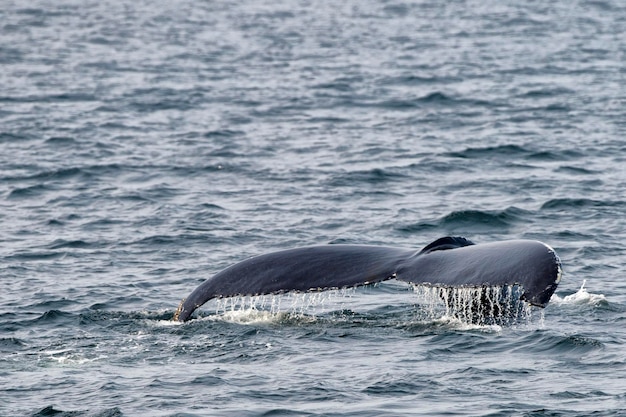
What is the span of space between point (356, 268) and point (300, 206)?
30.3 ft

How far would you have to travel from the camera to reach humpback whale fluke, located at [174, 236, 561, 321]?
1028cm

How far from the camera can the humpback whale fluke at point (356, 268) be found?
10281 mm

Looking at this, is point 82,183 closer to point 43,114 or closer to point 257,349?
point 43,114

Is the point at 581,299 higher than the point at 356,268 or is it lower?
lower

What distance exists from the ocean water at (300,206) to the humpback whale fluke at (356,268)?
36.7 inches

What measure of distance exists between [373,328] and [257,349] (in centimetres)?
125

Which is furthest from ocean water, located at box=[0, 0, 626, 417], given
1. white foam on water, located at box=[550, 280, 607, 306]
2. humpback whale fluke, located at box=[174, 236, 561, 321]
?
humpback whale fluke, located at box=[174, 236, 561, 321]

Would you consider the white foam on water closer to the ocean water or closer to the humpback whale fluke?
the ocean water

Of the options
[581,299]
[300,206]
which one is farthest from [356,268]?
[300,206]

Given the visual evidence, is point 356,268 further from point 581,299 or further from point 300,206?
point 300,206

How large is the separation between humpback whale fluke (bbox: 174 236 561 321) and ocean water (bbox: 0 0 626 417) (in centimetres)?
93

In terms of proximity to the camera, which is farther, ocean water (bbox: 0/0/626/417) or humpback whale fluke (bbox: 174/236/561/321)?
ocean water (bbox: 0/0/626/417)

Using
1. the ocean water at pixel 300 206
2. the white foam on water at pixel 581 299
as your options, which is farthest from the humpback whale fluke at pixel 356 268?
the white foam on water at pixel 581 299

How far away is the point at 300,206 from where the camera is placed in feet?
66.6
